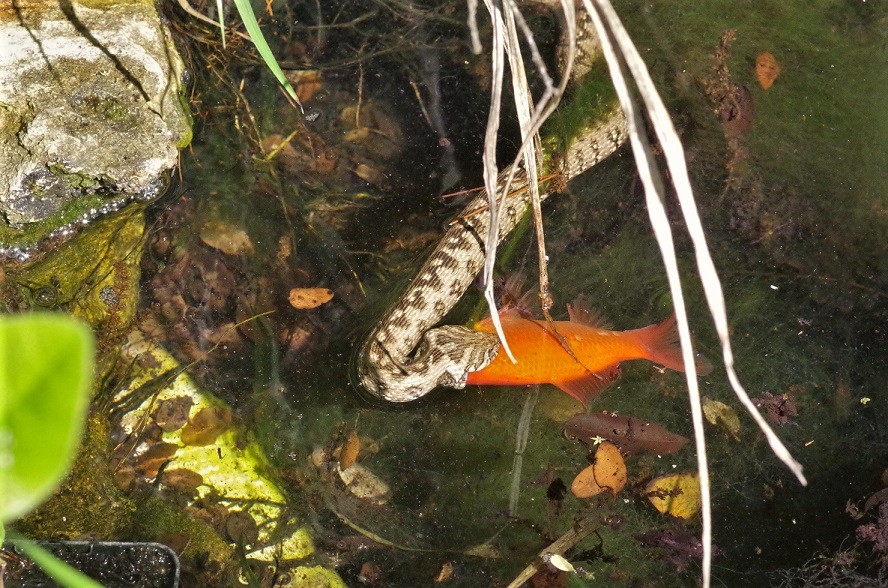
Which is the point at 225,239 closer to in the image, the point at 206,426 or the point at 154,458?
the point at 206,426

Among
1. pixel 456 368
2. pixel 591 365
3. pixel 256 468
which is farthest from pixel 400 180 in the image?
pixel 256 468

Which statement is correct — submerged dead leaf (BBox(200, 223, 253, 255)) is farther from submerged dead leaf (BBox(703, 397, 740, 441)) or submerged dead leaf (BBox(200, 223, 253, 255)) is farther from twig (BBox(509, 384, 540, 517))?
submerged dead leaf (BBox(703, 397, 740, 441))

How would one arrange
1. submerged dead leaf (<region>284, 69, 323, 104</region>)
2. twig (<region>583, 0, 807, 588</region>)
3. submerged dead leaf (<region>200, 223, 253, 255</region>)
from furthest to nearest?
submerged dead leaf (<region>284, 69, 323, 104</region>), submerged dead leaf (<region>200, 223, 253, 255</region>), twig (<region>583, 0, 807, 588</region>)

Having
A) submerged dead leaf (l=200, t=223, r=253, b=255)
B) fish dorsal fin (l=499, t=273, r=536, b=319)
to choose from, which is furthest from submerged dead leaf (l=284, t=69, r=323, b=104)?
fish dorsal fin (l=499, t=273, r=536, b=319)

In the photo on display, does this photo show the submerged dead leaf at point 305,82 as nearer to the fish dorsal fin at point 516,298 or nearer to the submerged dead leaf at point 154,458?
the fish dorsal fin at point 516,298

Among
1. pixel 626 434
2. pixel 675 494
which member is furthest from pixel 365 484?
pixel 675 494

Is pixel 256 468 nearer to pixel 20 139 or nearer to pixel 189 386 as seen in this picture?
pixel 189 386
